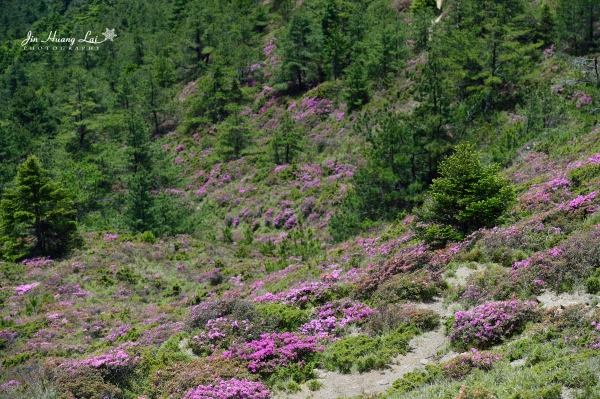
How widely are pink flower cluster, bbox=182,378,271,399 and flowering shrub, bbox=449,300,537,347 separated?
440cm

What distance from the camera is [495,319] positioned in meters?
9.95

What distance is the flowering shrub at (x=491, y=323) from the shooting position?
9672 mm

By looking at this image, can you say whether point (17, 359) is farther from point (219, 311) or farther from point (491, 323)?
point (491, 323)

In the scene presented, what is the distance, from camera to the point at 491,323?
32.7 feet

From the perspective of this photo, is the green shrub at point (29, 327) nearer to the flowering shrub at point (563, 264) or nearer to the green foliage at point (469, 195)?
the green foliage at point (469, 195)

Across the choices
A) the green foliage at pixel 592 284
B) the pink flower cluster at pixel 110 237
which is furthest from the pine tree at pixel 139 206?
the green foliage at pixel 592 284

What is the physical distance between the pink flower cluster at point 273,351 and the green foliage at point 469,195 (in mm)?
5963

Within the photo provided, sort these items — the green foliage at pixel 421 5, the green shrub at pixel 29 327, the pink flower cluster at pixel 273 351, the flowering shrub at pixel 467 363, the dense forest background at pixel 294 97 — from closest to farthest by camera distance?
the flowering shrub at pixel 467 363 → the pink flower cluster at pixel 273 351 → the green shrub at pixel 29 327 → the dense forest background at pixel 294 97 → the green foliage at pixel 421 5

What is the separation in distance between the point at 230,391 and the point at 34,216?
23.2 m

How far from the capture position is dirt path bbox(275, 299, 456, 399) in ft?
31.8

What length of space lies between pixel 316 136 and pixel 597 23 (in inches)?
858

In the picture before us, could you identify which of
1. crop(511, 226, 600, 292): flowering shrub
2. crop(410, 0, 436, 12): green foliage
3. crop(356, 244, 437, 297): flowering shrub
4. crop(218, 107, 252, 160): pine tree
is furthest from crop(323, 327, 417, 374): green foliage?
crop(410, 0, 436, 12): green foliage

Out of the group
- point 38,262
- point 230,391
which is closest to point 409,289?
point 230,391

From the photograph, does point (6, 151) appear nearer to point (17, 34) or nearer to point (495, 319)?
point (495, 319)
